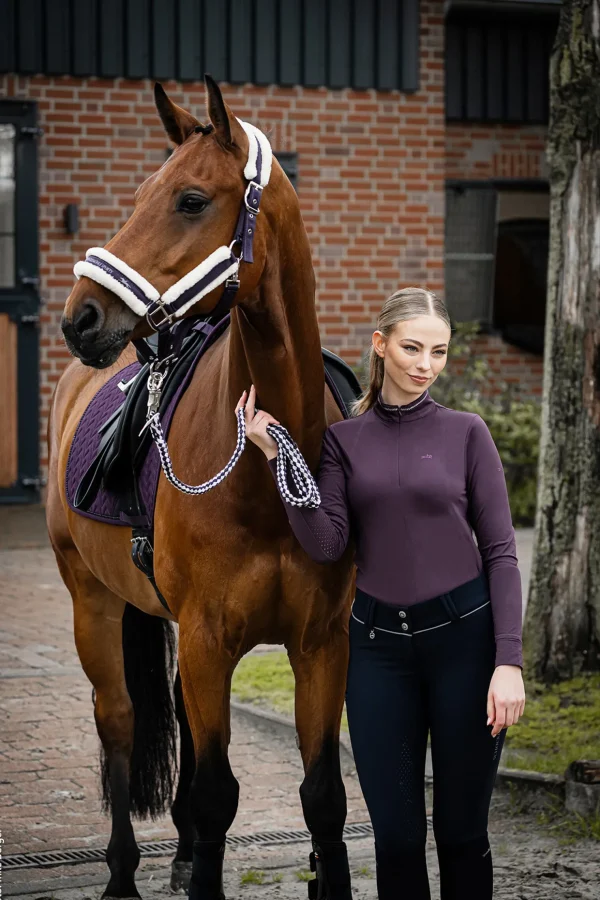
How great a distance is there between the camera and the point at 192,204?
288cm

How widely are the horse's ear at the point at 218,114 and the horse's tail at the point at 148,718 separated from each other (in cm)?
210

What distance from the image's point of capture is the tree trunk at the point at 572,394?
18.1ft

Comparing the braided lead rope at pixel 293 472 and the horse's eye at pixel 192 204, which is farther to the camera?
the braided lead rope at pixel 293 472

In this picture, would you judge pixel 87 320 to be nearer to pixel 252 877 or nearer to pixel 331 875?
pixel 331 875

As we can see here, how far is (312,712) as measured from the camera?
3.43 meters

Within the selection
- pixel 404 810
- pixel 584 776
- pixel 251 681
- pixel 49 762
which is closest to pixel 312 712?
pixel 404 810

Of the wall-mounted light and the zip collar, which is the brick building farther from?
the zip collar

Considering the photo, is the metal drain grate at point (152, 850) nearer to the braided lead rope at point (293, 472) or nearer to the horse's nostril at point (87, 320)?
the braided lead rope at point (293, 472)

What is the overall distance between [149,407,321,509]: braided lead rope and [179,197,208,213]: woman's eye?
0.54 m

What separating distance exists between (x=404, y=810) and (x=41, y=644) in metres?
4.75

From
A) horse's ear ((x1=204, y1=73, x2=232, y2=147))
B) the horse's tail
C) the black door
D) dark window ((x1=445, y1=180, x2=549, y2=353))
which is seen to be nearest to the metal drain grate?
the horse's tail

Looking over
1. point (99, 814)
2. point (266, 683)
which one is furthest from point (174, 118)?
point (266, 683)

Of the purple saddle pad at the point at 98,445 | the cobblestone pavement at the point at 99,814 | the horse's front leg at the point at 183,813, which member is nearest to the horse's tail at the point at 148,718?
the horse's front leg at the point at 183,813

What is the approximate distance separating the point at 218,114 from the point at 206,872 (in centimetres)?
200
